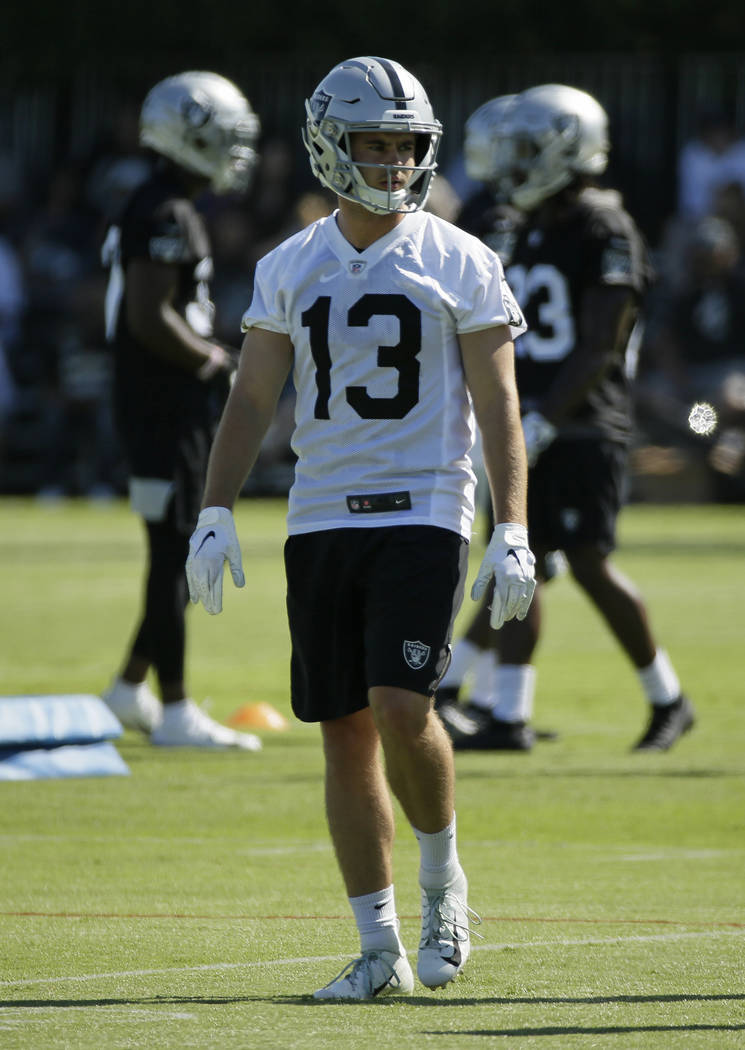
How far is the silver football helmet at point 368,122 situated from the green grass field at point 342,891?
1.81 metres

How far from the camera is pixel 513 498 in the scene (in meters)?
5.25

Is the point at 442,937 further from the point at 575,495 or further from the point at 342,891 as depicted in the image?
the point at 575,495

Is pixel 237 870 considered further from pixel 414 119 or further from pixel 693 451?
pixel 693 451

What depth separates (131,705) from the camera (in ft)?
31.2

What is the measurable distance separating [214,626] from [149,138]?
19.3 ft

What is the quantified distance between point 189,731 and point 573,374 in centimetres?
212

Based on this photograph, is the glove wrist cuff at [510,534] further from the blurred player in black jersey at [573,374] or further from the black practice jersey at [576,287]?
the black practice jersey at [576,287]

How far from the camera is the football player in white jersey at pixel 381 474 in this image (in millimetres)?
5117

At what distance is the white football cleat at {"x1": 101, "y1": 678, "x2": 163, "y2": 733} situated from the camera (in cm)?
952

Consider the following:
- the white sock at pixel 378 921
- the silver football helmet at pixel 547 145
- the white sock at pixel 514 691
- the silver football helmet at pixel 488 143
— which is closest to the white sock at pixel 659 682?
the white sock at pixel 514 691

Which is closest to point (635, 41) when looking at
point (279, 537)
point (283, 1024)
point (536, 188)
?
point (279, 537)

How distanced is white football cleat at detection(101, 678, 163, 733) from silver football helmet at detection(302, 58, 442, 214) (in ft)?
14.5

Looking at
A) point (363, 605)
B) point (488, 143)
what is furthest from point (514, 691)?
point (363, 605)

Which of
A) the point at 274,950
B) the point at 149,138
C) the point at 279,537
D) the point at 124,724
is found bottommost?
the point at 279,537
